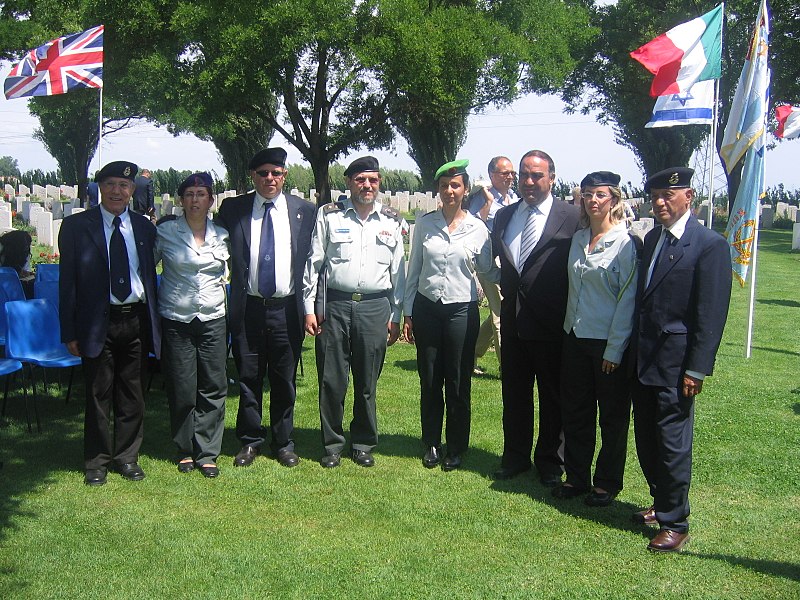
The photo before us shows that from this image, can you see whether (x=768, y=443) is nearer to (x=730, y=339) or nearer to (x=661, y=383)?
(x=661, y=383)

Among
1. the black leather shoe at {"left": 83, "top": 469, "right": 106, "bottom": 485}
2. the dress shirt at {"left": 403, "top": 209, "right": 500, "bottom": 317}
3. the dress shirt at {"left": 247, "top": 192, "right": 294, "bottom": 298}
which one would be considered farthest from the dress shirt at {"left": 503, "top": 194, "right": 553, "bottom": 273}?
the black leather shoe at {"left": 83, "top": 469, "right": 106, "bottom": 485}

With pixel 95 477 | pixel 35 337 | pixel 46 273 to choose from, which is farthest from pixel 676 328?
pixel 46 273

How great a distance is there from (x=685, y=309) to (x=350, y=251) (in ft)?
7.43

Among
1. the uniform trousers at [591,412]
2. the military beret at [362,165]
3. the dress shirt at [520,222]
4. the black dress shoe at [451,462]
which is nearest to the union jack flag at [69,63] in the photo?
the military beret at [362,165]

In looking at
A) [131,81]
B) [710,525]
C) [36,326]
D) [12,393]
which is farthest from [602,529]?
[131,81]

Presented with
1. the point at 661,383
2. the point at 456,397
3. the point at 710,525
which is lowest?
the point at 710,525

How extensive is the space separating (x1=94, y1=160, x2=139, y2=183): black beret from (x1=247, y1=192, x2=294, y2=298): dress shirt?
0.84m

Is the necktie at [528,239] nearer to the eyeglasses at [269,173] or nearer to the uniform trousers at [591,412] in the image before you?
the uniform trousers at [591,412]

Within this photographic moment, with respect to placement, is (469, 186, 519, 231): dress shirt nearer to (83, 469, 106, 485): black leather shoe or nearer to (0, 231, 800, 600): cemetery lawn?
(0, 231, 800, 600): cemetery lawn

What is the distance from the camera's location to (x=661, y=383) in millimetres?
4355

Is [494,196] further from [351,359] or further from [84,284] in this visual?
[84,284]

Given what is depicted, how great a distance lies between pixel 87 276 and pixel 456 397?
257cm

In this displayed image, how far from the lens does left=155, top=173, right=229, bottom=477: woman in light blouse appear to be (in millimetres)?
5430

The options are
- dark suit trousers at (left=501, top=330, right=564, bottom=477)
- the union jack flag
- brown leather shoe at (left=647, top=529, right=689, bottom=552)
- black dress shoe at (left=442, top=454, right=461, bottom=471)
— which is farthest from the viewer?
the union jack flag
